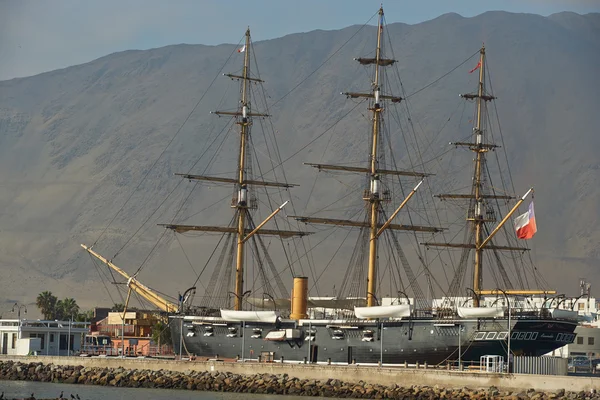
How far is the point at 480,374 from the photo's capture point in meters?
62.4

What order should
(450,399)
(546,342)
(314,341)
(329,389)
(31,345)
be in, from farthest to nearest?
(31,345) → (314,341) → (546,342) → (329,389) → (450,399)

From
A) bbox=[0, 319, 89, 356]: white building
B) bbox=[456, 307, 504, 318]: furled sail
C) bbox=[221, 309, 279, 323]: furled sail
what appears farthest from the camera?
bbox=[0, 319, 89, 356]: white building

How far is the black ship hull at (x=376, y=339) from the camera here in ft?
244

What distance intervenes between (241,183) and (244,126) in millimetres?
4932

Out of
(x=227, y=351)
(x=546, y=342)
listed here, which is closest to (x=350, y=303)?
(x=227, y=351)

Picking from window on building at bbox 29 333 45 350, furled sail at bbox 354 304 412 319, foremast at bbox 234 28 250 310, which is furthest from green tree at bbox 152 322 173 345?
furled sail at bbox 354 304 412 319

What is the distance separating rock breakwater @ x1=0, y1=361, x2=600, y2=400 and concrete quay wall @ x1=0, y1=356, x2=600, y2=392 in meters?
0.59

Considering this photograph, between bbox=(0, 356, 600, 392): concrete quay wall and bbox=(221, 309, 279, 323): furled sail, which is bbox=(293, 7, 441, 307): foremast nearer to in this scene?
bbox=(221, 309, 279, 323): furled sail

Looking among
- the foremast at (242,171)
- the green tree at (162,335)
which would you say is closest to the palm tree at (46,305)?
the green tree at (162,335)

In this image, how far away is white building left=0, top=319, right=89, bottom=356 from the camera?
89812 millimetres

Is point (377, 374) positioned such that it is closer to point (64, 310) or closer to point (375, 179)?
point (375, 179)

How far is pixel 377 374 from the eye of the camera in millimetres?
66125

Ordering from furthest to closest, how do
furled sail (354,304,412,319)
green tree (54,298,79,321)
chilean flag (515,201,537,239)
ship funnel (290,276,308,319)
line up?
green tree (54,298,79,321) < ship funnel (290,276,308,319) < chilean flag (515,201,537,239) < furled sail (354,304,412,319)

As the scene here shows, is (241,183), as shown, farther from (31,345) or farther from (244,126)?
(31,345)
